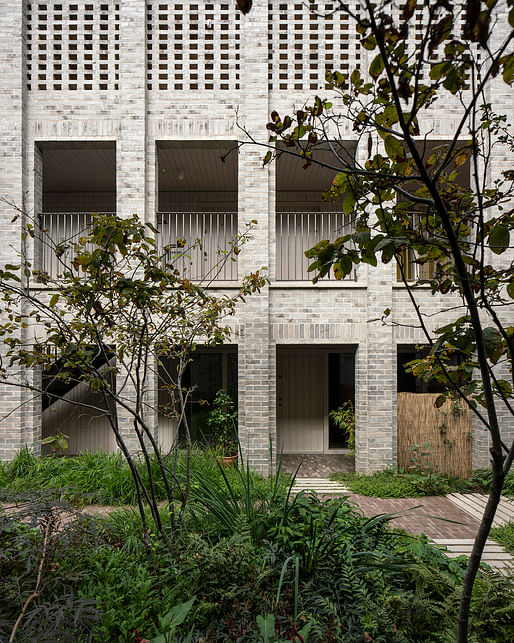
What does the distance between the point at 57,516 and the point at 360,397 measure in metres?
5.70

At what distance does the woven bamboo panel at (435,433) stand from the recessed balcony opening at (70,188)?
258 inches

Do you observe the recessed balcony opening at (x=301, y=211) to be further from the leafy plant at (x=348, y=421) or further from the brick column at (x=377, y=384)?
the leafy plant at (x=348, y=421)

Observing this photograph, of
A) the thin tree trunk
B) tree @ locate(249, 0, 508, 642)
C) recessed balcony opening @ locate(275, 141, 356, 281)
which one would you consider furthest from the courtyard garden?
recessed balcony opening @ locate(275, 141, 356, 281)

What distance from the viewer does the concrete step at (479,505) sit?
5262 millimetres

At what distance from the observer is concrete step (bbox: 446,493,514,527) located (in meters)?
5.26

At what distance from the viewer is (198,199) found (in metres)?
9.65

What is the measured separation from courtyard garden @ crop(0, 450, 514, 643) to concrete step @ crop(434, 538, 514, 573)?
156 centimetres

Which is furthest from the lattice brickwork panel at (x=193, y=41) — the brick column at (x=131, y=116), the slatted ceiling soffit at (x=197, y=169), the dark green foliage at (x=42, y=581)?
the dark green foliage at (x=42, y=581)

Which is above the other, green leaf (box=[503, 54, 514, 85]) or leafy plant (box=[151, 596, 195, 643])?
green leaf (box=[503, 54, 514, 85])

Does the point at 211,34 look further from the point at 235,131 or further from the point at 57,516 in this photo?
the point at 57,516

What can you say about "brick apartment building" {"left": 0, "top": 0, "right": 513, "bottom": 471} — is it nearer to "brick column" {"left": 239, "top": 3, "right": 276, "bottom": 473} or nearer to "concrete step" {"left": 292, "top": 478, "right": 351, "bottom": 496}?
"brick column" {"left": 239, "top": 3, "right": 276, "bottom": 473}

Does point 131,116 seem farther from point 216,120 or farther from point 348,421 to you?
point 348,421

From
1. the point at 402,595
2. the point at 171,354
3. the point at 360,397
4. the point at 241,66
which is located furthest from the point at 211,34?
the point at 402,595

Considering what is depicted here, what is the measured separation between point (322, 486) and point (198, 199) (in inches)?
283
